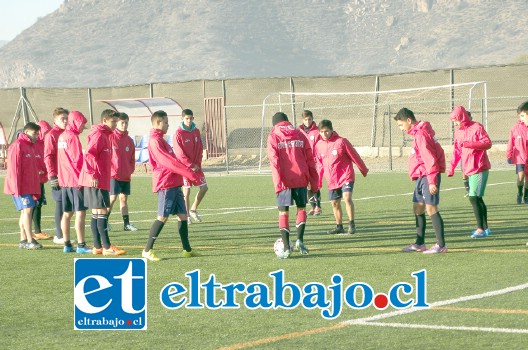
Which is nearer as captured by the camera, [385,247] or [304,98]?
[385,247]

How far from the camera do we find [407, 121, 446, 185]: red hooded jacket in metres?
14.5

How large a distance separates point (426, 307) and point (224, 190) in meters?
19.4

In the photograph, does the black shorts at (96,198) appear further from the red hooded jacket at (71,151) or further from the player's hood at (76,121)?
the player's hood at (76,121)

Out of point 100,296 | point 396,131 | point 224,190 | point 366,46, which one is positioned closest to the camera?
point 100,296

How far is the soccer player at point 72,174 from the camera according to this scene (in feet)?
51.4

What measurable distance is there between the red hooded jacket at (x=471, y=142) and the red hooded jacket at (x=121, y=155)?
5784 millimetres

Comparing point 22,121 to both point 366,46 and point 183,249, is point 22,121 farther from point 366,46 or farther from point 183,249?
point 366,46

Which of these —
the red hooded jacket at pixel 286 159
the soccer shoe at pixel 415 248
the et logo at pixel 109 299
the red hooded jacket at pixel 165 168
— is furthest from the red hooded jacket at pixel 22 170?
the et logo at pixel 109 299

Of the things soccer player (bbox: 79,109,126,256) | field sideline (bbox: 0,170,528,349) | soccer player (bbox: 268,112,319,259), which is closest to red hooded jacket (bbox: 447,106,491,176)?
field sideline (bbox: 0,170,528,349)

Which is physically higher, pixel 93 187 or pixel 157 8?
pixel 157 8

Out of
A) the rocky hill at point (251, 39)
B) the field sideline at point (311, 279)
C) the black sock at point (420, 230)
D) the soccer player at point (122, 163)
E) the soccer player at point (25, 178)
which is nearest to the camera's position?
the field sideline at point (311, 279)

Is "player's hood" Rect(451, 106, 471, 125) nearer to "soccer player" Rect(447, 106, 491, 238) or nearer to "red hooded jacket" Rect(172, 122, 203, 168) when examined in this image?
"soccer player" Rect(447, 106, 491, 238)

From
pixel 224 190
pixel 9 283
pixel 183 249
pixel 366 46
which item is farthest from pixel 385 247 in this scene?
pixel 366 46

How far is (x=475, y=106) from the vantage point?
158ft
